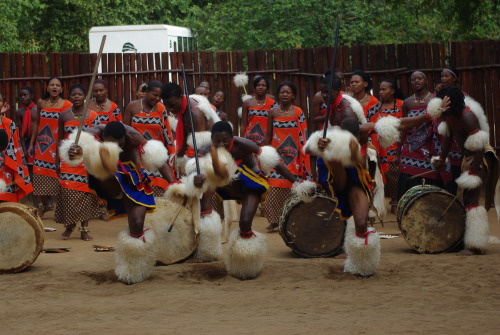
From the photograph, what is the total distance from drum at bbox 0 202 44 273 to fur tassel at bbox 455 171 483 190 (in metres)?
4.03

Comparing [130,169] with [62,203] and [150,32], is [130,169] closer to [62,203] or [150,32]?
[62,203]

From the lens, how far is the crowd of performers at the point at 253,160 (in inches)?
284

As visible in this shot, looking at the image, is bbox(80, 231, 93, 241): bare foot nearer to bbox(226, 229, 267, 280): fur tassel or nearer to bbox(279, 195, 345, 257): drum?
bbox(279, 195, 345, 257): drum

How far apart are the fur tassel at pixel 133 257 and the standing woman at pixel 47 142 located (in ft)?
14.6

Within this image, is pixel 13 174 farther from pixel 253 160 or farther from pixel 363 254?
pixel 363 254

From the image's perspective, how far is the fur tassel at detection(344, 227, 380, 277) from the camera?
7.18 meters

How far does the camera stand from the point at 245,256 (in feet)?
24.1

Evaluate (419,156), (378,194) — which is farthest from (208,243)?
(419,156)

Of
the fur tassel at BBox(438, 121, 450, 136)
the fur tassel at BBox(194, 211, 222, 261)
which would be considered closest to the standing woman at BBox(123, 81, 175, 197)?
the fur tassel at BBox(194, 211, 222, 261)

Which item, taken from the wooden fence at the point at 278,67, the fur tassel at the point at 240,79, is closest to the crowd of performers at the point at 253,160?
the fur tassel at the point at 240,79

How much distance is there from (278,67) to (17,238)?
23.3 ft

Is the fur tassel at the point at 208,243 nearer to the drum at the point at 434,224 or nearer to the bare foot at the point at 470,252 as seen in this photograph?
the drum at the point at 434,224

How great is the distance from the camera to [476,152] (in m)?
8.19

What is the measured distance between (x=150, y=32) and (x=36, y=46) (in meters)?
4.53
